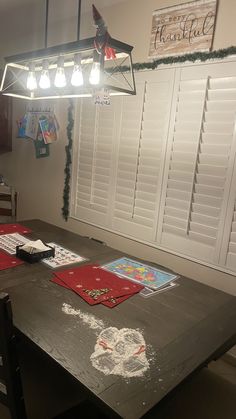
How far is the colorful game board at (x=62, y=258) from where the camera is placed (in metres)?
1.81

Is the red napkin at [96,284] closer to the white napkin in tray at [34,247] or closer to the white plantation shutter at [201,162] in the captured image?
the white napkin in tray at [34,247]

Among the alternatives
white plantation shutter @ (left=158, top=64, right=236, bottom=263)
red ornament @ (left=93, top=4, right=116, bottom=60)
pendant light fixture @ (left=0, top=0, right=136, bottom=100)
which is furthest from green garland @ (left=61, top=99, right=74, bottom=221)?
red ornament @ (left=93, top=4, right=116, bottom=60)

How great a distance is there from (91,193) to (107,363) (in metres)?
2.12

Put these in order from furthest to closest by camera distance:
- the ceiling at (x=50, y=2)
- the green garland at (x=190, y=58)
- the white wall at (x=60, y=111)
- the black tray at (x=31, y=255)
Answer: the ceiling at (x=50, y=2) < the white wall at (x=60, y=111) < the green garland at (x=190, y=58) < the black tray at (x=31, y=255)

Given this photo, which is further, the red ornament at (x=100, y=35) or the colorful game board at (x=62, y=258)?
the colorful game board at (x=62, y=258)

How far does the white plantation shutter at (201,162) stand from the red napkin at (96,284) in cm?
83

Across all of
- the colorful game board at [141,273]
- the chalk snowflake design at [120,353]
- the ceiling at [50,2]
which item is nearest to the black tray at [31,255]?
the colorful game board at [141,273]

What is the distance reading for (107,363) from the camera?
1.03 meters

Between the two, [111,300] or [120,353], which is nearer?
[120,353]

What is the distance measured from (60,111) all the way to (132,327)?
2604 mm

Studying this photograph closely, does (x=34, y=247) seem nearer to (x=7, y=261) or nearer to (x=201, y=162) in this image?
(x=7, y=261)

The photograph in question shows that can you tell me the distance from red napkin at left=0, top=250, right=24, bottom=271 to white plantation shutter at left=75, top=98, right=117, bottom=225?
123cm

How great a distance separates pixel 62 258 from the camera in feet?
6.23

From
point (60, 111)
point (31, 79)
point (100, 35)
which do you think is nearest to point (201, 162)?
point (100, 35)
